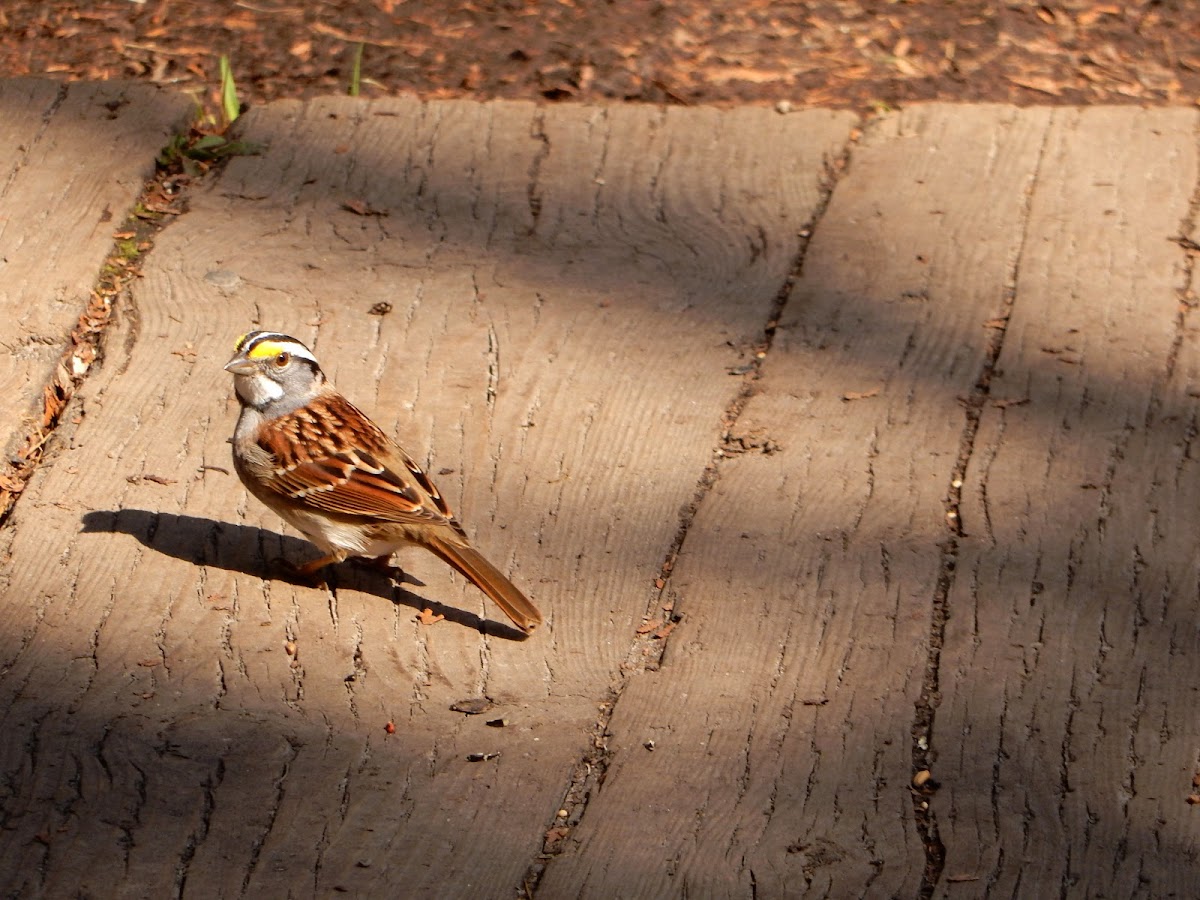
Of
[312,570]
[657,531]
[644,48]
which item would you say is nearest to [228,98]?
[644,48]

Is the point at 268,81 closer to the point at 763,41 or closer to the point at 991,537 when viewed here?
the point at 763,41

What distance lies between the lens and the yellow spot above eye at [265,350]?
167 inches

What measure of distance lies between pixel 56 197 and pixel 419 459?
1.79 metres

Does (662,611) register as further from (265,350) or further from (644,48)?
(644,48)

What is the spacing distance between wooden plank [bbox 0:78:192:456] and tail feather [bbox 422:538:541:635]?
4.50 feet

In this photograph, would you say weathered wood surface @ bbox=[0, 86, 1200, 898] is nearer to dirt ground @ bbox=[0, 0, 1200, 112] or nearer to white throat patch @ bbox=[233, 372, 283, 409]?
white throat patch @ bbox=[233, 372, 283, 409]

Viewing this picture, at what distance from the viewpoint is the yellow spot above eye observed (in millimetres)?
4238

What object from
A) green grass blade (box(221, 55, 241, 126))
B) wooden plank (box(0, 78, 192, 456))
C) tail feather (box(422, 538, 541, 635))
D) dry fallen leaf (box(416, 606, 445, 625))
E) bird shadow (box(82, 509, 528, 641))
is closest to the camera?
tail feather (box(422, 538, 541, 635))

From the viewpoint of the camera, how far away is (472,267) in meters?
5.18

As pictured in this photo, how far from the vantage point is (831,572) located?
4.09m

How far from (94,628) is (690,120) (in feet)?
10.5

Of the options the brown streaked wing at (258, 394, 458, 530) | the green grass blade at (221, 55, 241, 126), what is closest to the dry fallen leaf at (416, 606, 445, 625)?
the brown streaked wing at (258, 394, 458, 530)

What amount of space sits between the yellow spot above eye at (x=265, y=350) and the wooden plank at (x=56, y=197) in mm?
750

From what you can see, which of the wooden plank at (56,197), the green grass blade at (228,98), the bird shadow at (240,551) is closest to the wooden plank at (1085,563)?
the bird shadow at (240,551)
